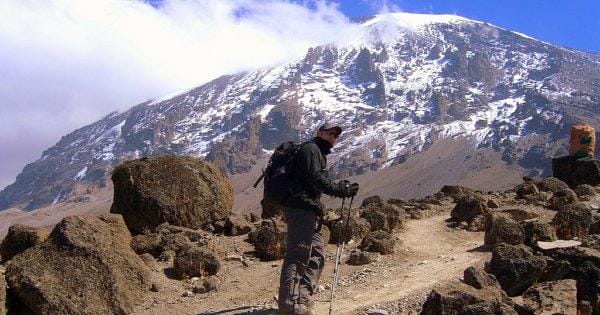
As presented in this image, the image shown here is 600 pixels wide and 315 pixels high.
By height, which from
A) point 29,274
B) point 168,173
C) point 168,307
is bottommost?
point 168,307

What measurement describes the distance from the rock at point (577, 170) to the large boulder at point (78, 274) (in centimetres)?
1911

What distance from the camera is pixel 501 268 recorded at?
941 centimetres

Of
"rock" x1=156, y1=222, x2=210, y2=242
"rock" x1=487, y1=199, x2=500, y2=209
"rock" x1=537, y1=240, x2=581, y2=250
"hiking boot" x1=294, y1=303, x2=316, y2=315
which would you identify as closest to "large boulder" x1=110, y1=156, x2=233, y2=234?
"rock" x1=156, y1=222, x2=210, y2=242

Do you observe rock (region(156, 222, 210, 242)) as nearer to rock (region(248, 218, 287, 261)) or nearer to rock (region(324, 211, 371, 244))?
rock (region(248, 218, 287, 261))

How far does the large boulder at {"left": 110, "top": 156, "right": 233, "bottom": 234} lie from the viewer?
14.7 meters

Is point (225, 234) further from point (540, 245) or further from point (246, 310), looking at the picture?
point (540, 245)

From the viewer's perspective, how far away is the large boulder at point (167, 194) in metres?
14.7

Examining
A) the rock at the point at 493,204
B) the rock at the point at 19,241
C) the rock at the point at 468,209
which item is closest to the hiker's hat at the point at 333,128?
the rock at the point at 19,241

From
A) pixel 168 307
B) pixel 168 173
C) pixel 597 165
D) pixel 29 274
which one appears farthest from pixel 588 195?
pixel 29 274

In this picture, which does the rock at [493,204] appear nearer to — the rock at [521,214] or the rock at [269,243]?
the rock at [521,214]

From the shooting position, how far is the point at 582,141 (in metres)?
25.1

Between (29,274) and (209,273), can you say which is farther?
(209,273)

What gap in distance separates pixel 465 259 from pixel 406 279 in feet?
6.24

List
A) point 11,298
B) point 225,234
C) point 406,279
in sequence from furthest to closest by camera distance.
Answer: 1. point 225,234
2. point 406,279
3. point 11,298
